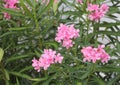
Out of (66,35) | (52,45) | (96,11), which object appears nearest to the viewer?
(66,35)

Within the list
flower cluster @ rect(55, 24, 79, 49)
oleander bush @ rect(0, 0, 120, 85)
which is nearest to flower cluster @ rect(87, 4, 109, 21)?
oleander bush @ rect(0, 0, 120, 85)

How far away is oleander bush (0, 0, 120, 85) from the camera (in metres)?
1.49

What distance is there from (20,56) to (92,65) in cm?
41

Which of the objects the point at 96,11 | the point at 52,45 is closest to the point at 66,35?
the point at 96,11

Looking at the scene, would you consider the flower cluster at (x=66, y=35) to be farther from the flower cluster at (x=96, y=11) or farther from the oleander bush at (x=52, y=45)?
the flower cluster at (x=96, y=11)

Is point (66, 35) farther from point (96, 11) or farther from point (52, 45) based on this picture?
point (52, 45)

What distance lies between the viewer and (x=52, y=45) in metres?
1.85

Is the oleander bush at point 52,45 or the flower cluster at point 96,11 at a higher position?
the flower cluster at point 96,11

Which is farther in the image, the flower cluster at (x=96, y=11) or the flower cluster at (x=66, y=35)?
the flower cluster at (x=96, y=11)

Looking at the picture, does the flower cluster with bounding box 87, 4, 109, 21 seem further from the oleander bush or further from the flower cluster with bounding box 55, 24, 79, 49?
the flower cluster with bounding box 55, 24, 79, 49

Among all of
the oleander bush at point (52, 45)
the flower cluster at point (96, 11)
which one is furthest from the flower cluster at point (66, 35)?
the flower cluster at point (96, 11)

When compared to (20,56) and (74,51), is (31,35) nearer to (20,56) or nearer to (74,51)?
(20,56)

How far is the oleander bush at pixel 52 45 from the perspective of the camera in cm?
149

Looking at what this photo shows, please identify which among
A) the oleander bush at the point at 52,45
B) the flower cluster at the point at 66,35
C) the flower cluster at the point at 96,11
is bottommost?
the oleander bush at the point at 52,45
